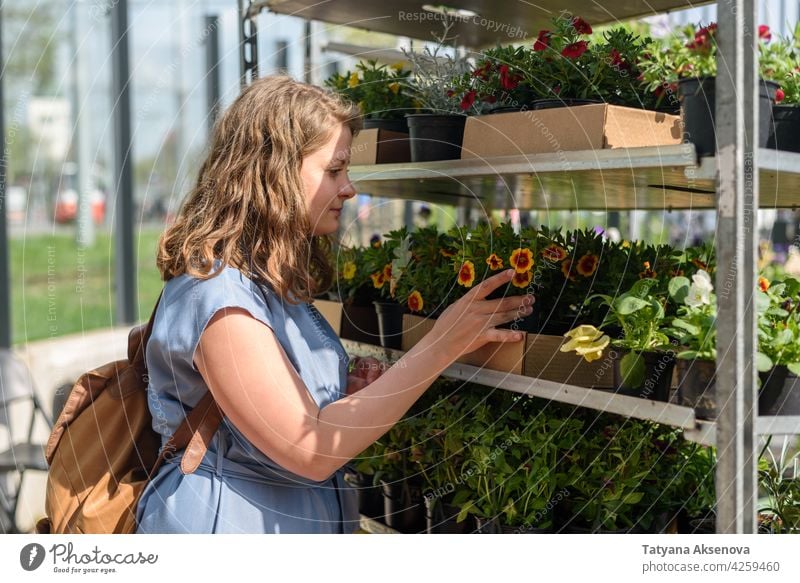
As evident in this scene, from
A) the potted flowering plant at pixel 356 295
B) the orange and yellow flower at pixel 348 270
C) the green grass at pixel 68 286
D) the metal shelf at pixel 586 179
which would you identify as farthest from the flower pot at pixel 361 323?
the green grass at pixel 68 286

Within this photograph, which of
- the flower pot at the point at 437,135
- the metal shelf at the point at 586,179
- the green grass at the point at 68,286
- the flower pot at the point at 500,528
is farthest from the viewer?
the green grass at the point at 68,286

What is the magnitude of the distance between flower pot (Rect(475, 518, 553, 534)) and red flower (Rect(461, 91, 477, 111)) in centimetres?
101

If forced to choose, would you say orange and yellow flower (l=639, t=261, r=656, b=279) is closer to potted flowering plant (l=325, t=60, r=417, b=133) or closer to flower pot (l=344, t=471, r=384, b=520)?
potted flowering plant (l=325, t=60, r=417, b=133)

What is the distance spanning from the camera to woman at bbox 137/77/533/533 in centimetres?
150

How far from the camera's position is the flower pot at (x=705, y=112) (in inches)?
53.1

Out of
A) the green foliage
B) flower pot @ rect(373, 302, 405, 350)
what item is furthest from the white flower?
the green foliage

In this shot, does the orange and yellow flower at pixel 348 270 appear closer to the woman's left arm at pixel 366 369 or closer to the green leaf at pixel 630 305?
the woman's left arm at pixel 366 369

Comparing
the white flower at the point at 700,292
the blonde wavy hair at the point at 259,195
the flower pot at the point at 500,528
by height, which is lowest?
the flower pot at the point at 500,528

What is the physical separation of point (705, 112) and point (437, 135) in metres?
0.79

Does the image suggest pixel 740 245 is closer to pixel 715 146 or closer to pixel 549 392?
pixel 715 146

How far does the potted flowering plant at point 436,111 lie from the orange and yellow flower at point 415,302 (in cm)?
35

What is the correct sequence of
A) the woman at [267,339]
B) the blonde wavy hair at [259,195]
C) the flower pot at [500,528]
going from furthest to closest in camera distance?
the flower pot at [500,528] < the blonde wavy hair at [259,195] < the woman at [267,339]
